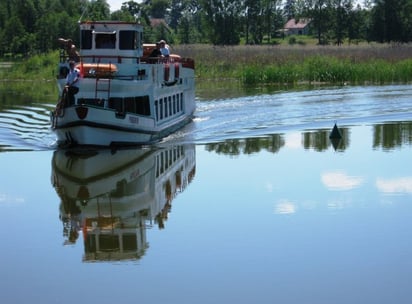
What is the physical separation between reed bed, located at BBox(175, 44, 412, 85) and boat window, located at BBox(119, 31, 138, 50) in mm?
23843

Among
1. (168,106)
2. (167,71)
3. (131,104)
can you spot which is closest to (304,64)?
(168,106)

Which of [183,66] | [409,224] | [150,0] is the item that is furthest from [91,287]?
[150,0]

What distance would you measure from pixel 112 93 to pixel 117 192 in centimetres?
570

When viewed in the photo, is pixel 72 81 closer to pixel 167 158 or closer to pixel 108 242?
pixel 167 158

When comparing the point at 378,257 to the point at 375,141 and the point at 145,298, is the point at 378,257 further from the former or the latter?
the point at 375,141

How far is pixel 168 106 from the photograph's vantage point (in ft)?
85.7

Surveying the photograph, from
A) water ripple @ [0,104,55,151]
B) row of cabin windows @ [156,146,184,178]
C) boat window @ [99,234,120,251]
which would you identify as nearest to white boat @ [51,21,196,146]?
row of cabin windows @ [156,146,184,178]

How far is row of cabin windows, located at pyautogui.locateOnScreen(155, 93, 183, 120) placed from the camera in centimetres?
2445

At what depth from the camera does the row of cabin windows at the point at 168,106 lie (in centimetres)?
2445

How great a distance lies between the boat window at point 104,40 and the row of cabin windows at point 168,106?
2.24 meters

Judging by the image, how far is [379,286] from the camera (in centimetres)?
1069

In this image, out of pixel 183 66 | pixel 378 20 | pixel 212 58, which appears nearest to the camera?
pixel 183 66

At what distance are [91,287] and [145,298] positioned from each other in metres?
0.94

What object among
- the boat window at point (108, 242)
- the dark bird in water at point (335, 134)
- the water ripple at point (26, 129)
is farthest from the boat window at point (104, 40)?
the boat window at point (108, 242)
